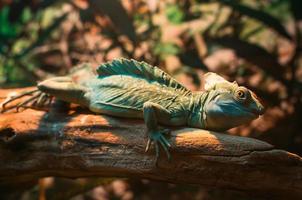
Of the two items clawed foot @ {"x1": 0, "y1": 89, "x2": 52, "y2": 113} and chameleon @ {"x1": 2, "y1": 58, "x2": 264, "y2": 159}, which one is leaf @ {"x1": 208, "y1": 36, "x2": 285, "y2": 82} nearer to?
chameleon @ {"x1": 2, "y1": 58, "x2": 264, "y2": 159}

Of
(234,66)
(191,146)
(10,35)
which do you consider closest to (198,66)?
(234,66)

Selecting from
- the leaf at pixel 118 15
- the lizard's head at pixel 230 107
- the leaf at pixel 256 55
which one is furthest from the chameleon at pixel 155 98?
the leaf at pixel 256 55

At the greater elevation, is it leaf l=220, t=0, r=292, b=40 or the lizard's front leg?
leaf l=220, t=0, r=292, b=40

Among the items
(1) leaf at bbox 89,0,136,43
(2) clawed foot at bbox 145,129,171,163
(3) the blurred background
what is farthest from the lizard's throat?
(1) leaf at bbox 89,0,136,43

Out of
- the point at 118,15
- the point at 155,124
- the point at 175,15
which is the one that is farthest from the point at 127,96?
the point at 175,15

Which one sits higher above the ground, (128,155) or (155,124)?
(155,124)

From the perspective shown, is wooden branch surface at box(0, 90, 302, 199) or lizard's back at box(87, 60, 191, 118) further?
lizard's back at box(87, 60, 191, 118)

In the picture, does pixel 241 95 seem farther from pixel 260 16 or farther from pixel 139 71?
pixel 260 16

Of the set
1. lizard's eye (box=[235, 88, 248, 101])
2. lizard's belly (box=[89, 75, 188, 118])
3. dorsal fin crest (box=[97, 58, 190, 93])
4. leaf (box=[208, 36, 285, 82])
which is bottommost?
lizard's belly (box=[89, 75, 188, 118])

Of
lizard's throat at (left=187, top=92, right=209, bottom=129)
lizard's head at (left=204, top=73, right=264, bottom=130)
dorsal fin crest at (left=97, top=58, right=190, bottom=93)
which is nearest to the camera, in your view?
lizard's head at (left=204, top=73, right=264, bottom=130)
